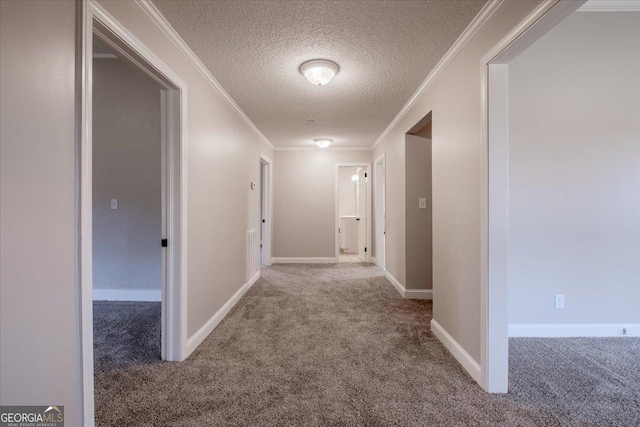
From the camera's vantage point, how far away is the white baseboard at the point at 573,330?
250cm

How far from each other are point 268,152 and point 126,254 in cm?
285

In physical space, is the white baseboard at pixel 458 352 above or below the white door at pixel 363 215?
below

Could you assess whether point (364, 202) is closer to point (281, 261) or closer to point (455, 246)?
point (281, 261)

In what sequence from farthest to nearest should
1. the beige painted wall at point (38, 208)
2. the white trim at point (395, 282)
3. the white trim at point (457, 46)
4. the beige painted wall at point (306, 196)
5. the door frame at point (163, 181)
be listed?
1. the beige painted wall at point (306, 196)
2. the white trim at point (395, 282)
3. the white trim at point (457, 46)
4. the door frame at point (163, 181)
5. the beige painted wall at point (38, 208)

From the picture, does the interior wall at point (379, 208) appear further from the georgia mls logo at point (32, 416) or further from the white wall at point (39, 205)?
the georgia mls logo at point (32, 416)

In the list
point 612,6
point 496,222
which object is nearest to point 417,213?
point 496,222

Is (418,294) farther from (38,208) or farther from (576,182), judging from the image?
(38,208)

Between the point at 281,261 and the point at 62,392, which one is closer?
the point at 62,392

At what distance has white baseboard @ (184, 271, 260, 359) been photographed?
7.39 ft

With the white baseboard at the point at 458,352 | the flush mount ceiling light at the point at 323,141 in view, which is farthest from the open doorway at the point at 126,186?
the white baseboard at the point at 458,352

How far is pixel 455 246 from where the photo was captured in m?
2.21

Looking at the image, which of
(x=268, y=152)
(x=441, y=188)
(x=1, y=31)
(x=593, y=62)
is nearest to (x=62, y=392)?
(x=1, y=31)

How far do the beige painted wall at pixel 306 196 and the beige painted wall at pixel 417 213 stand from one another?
227cm

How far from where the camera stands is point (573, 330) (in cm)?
252
